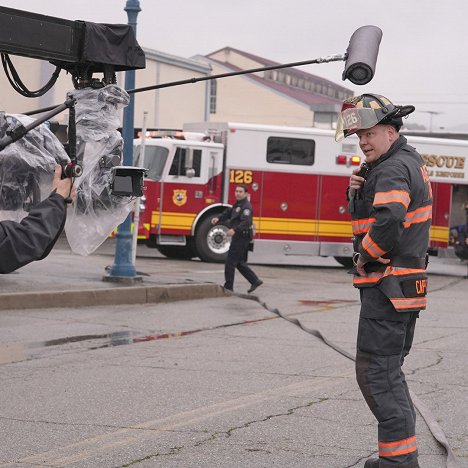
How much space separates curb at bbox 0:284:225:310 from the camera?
43.3 feet

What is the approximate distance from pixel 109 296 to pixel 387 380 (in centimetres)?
952

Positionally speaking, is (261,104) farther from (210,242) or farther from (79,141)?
(79,141)

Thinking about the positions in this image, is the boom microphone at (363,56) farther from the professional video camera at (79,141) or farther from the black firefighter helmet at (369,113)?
the professional video camera at (79,141)

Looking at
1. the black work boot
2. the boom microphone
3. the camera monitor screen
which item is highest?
the boom microphone

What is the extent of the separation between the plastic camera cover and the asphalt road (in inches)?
70.0

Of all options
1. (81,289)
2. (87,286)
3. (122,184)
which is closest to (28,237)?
(122,184)

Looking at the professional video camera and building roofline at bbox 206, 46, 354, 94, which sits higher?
building roofline at bbox 206, 46, 354, 94

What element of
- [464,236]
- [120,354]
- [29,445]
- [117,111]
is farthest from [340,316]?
[464,236]

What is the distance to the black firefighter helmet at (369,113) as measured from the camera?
5.27m

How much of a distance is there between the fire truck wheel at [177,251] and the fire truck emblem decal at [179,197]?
1.10m

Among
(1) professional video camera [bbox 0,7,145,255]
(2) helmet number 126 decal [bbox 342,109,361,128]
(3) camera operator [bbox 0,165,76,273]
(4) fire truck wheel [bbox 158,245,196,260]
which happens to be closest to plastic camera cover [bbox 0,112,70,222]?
(1) professional video camera [bbox 0,7,145,255]

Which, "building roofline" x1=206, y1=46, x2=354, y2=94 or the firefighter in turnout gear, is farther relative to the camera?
"building roofline" x1=206, y1=46, x2=354, y2=94

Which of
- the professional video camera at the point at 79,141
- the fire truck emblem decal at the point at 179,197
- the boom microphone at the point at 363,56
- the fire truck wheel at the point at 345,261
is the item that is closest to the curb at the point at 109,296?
the boom microphone at the point at 363,56

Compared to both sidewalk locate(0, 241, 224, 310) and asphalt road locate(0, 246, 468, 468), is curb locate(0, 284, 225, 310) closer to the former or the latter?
sidewalk locate(0, 241, 224, 310)
